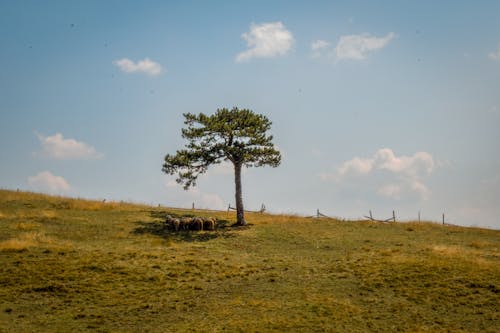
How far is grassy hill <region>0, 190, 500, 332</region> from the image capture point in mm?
22344

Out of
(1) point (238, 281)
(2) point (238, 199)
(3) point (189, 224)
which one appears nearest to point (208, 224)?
(3) point (189, 224)

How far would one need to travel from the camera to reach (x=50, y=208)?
51.1 meters

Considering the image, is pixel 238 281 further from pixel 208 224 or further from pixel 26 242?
pixel 208 224

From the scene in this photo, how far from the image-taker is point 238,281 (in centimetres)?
2833

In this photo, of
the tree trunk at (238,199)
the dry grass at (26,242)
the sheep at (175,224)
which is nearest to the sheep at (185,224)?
the sheep at (175,224)

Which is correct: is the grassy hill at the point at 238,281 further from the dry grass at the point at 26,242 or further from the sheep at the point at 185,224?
the sheep at the point at 185,224

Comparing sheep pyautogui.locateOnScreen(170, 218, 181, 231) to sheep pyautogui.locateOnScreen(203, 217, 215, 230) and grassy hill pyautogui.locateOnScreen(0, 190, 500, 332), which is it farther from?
sheep pyautogui.locateOnScreen(203, 217, 215, 230)

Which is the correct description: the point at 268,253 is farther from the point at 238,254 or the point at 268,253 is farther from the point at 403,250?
the point at 403,250

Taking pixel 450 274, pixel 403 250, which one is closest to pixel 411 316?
pixel 450 274

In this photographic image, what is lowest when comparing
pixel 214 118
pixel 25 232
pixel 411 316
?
pixel 411 316

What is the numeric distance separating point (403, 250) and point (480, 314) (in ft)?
40.8

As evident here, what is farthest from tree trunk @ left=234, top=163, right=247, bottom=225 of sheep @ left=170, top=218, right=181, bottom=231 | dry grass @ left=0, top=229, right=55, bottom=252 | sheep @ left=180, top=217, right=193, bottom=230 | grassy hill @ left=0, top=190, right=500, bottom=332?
dry grass @ left=0, top=229, right=55, bottom=252

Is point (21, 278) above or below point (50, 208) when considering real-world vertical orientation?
below

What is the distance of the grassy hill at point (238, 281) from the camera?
22.3 metres
